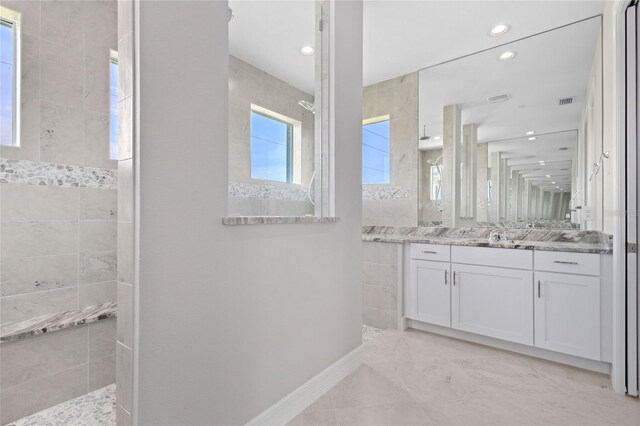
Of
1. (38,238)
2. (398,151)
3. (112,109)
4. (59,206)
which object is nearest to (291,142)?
(112,109)

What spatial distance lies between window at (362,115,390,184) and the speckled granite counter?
0.60m

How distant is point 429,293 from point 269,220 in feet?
6.22

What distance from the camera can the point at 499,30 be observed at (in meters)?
2.59

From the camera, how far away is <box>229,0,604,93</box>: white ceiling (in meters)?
2.09

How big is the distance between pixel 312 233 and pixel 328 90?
0.91 m

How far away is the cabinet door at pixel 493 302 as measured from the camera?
7.75ft

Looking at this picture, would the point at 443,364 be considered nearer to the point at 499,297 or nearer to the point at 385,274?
the point at 499,297

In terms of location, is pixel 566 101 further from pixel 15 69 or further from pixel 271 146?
pixel 15 69

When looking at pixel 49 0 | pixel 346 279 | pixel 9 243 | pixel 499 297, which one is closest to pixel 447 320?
pixel 499 297

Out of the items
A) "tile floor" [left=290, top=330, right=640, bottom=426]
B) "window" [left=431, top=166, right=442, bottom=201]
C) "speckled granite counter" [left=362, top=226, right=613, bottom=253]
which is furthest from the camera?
"window" [left=431, top=166, right=442, bottom=201]

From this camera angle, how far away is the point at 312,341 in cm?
180

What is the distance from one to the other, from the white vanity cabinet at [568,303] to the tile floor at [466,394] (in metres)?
0.18

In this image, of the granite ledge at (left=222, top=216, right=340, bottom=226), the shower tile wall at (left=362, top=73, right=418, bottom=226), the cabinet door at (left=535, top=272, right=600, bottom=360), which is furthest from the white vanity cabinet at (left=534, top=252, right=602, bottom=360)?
the granite ledge at (left=222, top=216, right=340, bottom=226)

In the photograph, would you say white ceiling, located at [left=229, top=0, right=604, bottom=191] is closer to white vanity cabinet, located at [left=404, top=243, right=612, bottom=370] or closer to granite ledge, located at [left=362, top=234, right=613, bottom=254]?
granite ledge, located at [left=362, top=234, right=613, bottom=254]
